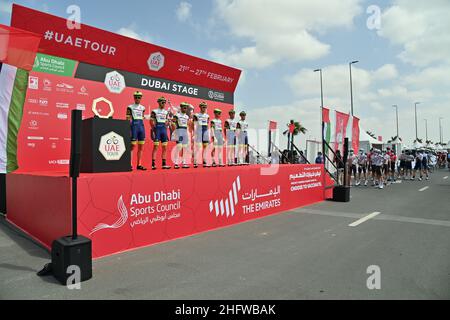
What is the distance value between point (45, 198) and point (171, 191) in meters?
2.03

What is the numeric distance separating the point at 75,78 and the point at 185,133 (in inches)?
128

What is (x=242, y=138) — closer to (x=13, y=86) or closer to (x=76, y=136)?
(x=13, y=86)

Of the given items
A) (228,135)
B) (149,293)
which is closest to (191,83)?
(228,135)

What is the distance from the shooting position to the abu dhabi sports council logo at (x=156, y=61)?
995 cm

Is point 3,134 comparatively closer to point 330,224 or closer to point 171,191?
point 171,191

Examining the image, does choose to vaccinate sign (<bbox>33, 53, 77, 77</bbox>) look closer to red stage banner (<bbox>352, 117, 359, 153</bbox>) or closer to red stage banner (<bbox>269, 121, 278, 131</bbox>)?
red stage banner (<bbox>269, 121, 278, 131</bbox>)

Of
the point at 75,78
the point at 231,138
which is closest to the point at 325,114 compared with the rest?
the point at 231,138

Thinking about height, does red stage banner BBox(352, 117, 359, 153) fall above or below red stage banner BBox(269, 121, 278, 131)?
below

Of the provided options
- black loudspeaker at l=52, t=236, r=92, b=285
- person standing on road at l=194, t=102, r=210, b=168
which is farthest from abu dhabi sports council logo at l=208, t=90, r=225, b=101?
black loudspeaker at l=52, t=236, r=92, b=285

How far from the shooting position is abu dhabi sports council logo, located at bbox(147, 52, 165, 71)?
392 inches

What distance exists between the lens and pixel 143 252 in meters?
4.97

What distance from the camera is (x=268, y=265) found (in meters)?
4.30

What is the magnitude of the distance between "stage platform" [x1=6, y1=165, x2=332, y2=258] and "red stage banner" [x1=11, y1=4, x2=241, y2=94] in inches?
139

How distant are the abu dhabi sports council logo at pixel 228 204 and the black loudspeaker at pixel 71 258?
3.07 meters
